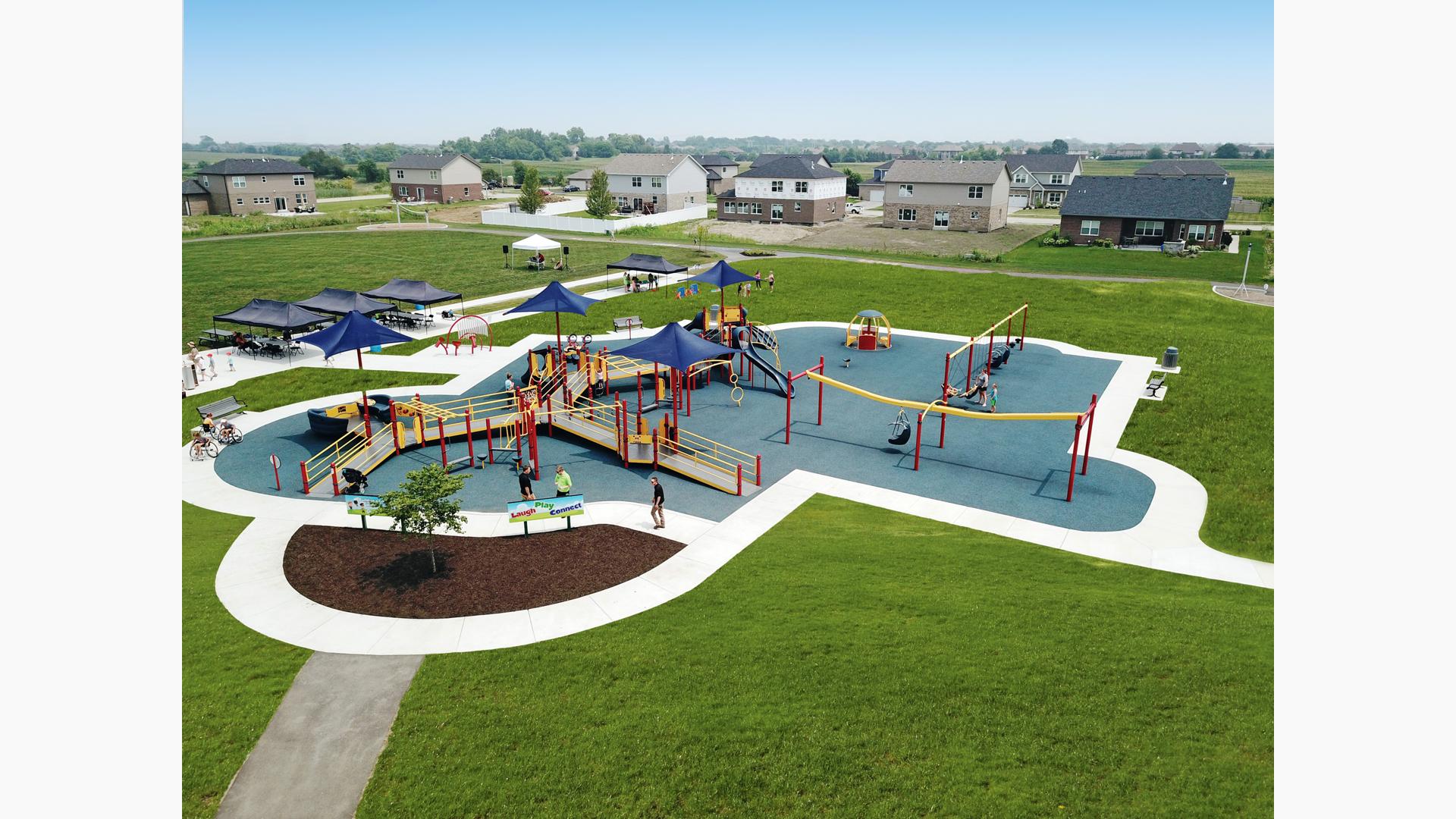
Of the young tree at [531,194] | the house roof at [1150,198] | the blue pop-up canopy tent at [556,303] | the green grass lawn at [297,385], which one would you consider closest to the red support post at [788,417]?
the blue pop-up canopy tent at [556,303]

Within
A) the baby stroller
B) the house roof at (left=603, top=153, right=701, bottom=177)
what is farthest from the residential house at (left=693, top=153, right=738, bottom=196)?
the baby stroller

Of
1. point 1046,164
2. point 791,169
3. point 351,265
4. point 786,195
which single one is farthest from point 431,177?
point 1046,164

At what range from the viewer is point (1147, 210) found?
2618 inches

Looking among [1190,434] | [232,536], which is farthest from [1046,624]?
[232,536]

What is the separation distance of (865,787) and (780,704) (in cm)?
189

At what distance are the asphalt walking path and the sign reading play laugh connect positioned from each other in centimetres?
512

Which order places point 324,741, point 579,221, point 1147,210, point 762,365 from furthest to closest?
1. point 579,221
2. point 1147,210
3. point 762,365
4. point 324,741

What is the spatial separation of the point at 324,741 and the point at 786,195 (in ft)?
258

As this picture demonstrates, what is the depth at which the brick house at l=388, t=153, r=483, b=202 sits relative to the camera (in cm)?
10506

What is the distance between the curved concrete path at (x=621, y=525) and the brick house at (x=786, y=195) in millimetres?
61684

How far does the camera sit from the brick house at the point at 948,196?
253 ft

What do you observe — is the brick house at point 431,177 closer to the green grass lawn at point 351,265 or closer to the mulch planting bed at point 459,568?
the green grass lawn at point 351,265

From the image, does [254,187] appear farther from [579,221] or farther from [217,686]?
[217,686]

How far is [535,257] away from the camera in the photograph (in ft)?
197
